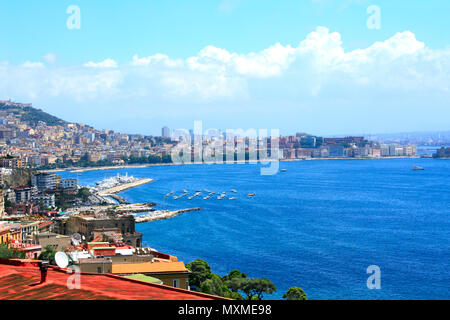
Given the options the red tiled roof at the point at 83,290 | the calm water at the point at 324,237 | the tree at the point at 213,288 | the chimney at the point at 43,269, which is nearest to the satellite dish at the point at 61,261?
the red tiled roof at the point at 83,290

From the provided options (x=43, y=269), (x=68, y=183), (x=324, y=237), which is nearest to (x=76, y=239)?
(x=324, y=237)

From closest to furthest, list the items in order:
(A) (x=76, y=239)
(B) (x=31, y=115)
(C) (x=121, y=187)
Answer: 1. (A) (x=76, y=239)
2. (C) (x=121, y=187)
3. (B) (x=31, y=115)

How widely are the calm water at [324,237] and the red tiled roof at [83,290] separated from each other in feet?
15.4

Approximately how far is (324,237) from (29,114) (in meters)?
44.8

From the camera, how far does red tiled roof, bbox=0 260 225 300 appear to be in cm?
138

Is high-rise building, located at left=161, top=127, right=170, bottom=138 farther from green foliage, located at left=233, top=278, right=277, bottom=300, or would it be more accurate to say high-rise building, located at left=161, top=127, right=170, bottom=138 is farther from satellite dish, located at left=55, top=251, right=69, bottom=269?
satellite dish, located at left=55, top=251, right=69, bottom=269

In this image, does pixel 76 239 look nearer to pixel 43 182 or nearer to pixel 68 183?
pixel 43 182

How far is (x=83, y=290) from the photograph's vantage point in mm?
1442

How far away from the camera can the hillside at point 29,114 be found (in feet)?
159

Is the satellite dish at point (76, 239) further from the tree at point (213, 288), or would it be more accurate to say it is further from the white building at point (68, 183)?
the white building at point (68, 183)

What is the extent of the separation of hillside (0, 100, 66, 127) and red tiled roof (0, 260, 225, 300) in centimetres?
4860

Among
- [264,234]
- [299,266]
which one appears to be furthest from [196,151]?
[299,266]

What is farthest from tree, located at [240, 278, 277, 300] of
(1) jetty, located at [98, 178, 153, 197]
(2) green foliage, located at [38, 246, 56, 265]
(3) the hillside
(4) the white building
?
(3) the hillside
